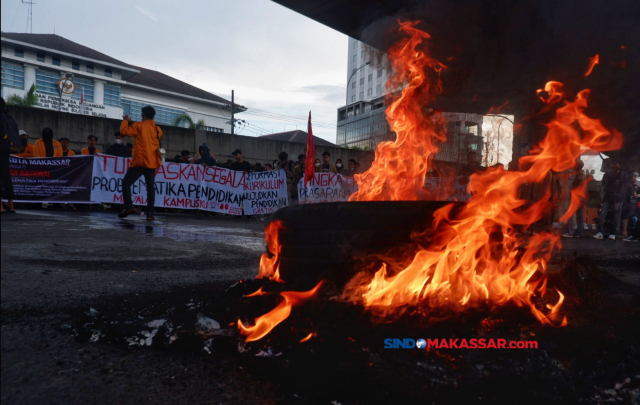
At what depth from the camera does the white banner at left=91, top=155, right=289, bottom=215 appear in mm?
11156

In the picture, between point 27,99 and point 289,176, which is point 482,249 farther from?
point 27,99

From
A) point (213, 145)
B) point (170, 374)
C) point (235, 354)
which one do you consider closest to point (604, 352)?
point (235, 354)

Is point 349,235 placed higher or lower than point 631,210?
lower

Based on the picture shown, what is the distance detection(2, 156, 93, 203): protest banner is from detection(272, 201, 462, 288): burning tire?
29.7ft

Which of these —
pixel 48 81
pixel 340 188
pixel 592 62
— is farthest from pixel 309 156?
pixel 48 81

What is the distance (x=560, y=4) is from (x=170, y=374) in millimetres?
7304

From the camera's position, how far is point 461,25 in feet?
21.9

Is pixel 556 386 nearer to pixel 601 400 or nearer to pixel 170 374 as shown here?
pixel 601 400

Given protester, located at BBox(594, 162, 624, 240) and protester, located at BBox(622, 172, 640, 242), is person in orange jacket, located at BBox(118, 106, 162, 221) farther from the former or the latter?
protester, located at BBox(622, 172, 640, 242)

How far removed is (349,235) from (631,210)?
12.3 meters

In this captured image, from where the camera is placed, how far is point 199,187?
12.5 metres

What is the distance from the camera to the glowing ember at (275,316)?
6.49 ft

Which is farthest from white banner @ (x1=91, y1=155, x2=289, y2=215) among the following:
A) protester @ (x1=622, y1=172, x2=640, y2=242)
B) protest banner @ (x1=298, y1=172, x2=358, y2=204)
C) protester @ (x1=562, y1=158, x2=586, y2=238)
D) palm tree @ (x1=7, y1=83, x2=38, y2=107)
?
palm tree @ (x1=7, y1=83, x2=38, y2=107)

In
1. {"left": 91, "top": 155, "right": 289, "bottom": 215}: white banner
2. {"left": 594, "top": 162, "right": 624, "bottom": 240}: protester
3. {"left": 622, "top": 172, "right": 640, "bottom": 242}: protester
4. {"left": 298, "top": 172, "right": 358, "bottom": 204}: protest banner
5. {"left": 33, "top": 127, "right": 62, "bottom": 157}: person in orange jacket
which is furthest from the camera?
{"left": 298, "top": 172, "right": 358, "bottom": 204}: protest banner
